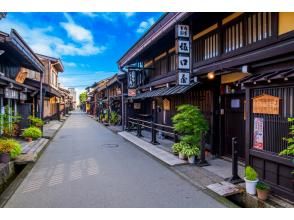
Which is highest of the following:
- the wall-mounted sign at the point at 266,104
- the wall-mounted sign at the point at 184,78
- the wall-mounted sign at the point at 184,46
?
the wall-mounted sign at the point at 184,46

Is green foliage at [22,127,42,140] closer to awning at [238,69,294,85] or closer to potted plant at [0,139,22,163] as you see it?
potted plant at [0,139,22,163]

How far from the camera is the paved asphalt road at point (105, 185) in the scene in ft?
17.6

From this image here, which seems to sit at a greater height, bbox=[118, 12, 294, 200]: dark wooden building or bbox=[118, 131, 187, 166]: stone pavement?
bbox=[118, 12, 294, 200]: dark wooden building

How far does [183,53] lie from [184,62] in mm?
356

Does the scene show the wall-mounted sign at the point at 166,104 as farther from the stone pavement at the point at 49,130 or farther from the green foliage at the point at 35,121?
the green foliage at the point at 35,121

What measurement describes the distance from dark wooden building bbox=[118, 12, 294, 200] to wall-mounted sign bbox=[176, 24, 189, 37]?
0.32ft

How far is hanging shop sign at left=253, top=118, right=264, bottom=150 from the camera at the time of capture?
19.4 feet

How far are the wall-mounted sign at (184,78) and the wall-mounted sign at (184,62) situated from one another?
24 cm

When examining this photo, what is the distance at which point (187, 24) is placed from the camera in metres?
9.61

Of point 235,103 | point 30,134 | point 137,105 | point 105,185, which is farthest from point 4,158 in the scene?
point 137,105

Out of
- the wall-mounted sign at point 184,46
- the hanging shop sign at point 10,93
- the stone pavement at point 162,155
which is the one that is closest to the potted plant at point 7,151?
the hanging shop sign at point 10,93

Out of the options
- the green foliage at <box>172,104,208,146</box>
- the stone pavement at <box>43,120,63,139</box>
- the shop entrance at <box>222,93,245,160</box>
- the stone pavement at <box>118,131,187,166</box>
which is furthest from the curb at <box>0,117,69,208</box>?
the stone pavement at <box>43,120,63,139</box>

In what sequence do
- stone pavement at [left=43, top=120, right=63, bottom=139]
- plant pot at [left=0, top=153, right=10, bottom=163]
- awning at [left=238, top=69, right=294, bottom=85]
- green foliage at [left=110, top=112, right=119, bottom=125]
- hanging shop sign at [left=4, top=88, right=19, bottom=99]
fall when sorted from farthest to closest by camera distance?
green foliage at [left=110, top=112, right=119, bottom=125] < stone pavement at [left=43, top=120, right=63, bottom=139] < hanging shop sign at [left=4, top=88, right=19, bottom=99] < plant pot at [left=0, top=153, right=10, bottom=163] < awning at [left=238, top=69, right=294, bottom=85]

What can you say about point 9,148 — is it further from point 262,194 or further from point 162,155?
point 262,194
